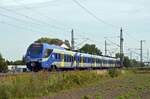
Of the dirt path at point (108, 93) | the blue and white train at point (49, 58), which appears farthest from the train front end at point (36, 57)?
the dirt path at point (108, 93)

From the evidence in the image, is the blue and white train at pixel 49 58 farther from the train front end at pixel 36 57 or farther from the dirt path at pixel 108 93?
the dirt path at pixel 108 93

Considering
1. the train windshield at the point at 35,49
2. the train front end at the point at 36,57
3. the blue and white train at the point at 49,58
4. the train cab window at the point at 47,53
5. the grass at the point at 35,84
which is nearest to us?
the grass at the point at 35,84

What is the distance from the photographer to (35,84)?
24.5m

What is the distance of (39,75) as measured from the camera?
2636 centimetres

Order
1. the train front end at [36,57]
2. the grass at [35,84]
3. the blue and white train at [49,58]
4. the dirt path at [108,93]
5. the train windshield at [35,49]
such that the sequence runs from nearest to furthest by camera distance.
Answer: the grass at [35,84], the dirt path at [108,93], the train front end at [36,57], the blue and white train at [49,58], the train windshield at [35,49]

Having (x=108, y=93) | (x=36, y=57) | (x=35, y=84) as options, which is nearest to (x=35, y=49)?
(x=36, y=57)

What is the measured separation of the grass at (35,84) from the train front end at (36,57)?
5.57 meters

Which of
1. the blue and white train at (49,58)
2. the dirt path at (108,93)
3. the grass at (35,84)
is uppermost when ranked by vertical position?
the blue and white train at (49,58)

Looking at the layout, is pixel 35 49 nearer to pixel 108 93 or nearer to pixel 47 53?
pixel 47 53

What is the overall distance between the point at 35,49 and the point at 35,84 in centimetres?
1521

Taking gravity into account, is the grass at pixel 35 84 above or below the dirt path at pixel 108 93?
above

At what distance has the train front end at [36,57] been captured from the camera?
38.7m

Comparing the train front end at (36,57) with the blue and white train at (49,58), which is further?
the blue and white train at (49,58)

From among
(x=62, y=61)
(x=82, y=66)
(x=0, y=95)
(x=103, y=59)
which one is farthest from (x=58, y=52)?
(x=103, y=59)
